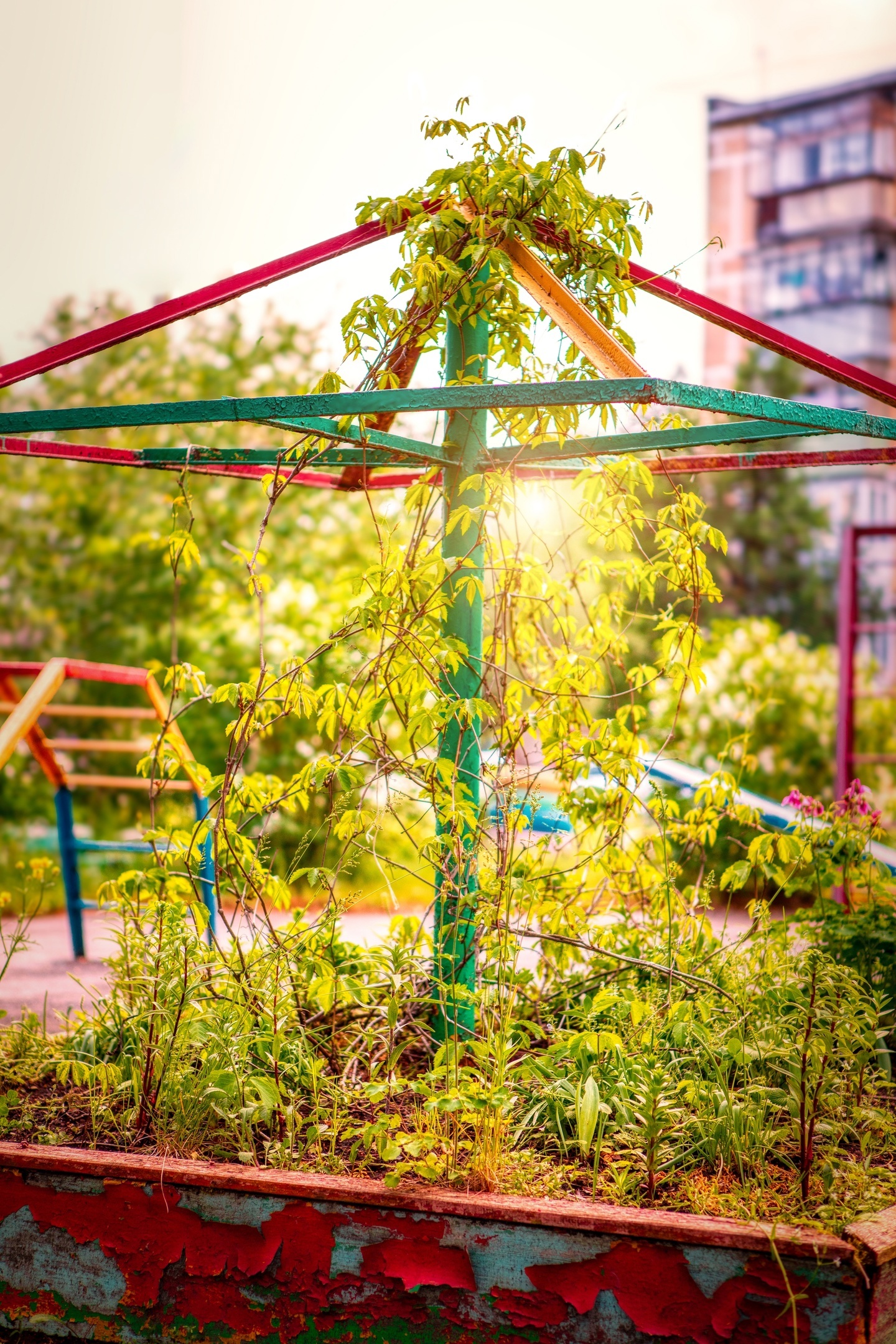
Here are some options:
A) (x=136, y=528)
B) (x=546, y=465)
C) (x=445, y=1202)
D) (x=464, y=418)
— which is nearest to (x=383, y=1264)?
(x=445, y=1202)

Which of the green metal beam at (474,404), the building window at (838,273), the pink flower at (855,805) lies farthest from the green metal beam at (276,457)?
the building window at (838,273)

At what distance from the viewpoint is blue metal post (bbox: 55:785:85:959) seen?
4707 mm

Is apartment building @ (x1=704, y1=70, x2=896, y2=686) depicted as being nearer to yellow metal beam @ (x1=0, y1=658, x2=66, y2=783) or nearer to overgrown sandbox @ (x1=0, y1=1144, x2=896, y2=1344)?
yellow metal beam @ (x1=0, y1=658, x2=66, y2=783)

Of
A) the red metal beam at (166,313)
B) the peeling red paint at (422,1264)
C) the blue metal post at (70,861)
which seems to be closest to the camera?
the peeling red paint at (422,1264)

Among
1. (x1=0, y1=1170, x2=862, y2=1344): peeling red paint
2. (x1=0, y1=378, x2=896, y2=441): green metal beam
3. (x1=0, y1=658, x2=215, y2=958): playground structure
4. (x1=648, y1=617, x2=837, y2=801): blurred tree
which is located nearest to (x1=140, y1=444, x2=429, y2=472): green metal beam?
(x1=0, y1=378, x2=896, y2=441): green metal beam

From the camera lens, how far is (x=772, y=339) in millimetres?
2824

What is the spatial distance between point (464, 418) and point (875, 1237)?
6.76ft

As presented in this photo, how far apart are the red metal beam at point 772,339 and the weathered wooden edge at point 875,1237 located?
1889mm

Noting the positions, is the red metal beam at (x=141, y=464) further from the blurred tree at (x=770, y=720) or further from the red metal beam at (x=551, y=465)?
the blurred tree at (x=770, y=720)

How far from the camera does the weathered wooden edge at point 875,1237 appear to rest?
81.0 inches

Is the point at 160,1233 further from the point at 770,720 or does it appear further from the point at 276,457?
the point at 770,720

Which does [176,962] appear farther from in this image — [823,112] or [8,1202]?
[823,112]

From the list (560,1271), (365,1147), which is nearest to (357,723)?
(365,1147)

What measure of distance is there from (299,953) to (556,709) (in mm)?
931
